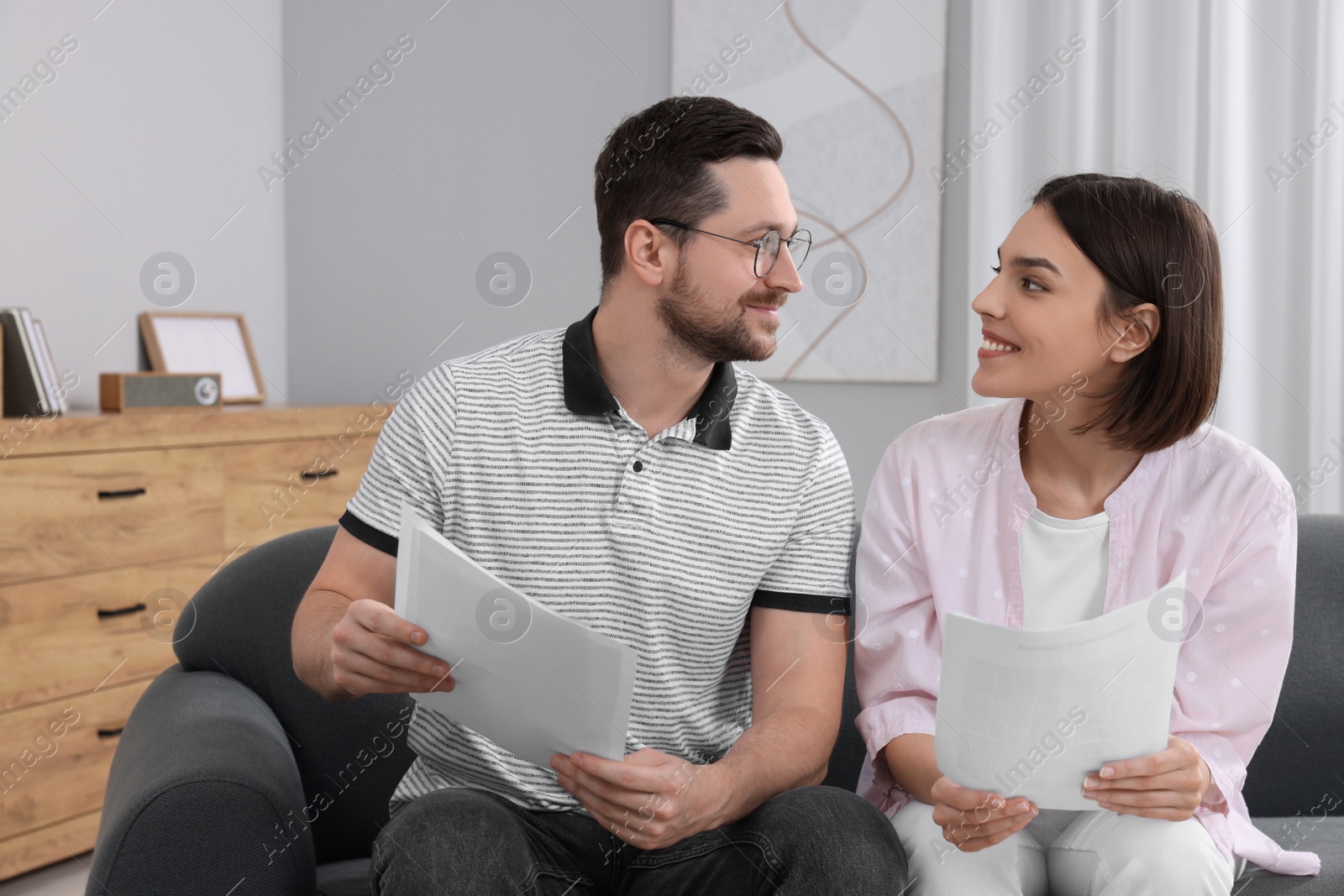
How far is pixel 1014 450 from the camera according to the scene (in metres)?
1.49

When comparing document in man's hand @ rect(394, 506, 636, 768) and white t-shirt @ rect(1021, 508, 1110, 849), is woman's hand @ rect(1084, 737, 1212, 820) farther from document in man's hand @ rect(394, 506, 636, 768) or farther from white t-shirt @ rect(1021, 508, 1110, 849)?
document in man's hand @ rect(394, 506, 636, 768)

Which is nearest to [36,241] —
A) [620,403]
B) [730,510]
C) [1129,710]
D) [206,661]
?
[206,661]

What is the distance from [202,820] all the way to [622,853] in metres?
0.46

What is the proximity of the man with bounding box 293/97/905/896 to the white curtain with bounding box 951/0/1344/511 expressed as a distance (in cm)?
149

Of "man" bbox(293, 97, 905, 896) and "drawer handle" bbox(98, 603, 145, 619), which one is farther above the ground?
"man" bbox(293, 97, 905, 896)

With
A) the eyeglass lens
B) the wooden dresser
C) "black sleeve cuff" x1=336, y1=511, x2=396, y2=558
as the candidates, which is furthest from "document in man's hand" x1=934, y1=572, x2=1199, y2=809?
the wooden dresser

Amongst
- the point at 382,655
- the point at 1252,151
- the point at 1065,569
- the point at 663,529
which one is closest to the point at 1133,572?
the point at 1065,569

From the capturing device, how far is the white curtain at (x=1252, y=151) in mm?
2480

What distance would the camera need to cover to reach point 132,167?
299cm

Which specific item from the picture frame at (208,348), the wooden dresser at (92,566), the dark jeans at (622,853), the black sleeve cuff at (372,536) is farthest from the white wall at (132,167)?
the dark jeans at (622,853)

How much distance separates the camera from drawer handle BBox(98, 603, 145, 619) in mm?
2471

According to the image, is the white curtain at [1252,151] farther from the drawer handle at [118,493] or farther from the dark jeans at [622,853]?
the drawer handle at [118,493]

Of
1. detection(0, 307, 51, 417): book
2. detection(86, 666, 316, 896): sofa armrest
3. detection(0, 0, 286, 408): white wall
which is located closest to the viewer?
detection(86, 666, 316, 896): sofa armrest

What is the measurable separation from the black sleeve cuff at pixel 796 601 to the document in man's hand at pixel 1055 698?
299 millimetres
